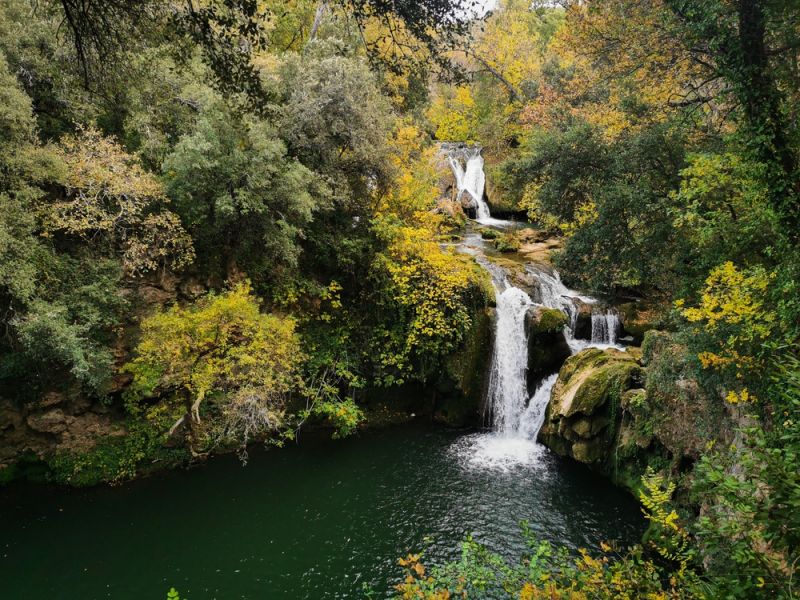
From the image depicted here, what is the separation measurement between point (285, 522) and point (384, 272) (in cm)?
743

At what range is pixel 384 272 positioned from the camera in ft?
47.8

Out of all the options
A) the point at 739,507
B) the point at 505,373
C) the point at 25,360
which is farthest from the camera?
the point at 505,373

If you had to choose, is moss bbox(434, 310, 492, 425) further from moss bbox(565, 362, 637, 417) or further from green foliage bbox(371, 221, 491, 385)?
moss bbox(565, 362, 637, 417)

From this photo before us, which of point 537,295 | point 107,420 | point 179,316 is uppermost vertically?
point 537,295

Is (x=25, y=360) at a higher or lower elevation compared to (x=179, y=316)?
lower

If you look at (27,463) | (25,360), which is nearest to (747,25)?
(25,360)

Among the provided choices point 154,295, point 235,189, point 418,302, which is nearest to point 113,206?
point 154,295

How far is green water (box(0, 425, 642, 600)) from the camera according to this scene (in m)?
8.68

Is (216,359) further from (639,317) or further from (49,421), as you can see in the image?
(639,317)

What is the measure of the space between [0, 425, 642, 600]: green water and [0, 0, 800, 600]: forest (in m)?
0.17

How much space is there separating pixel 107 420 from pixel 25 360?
2397 mm

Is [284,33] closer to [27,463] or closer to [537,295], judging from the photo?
[537,295]

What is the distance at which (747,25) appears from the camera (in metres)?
6.79

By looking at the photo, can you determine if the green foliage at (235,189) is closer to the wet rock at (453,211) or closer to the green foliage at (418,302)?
the green foliage at (418,302)
